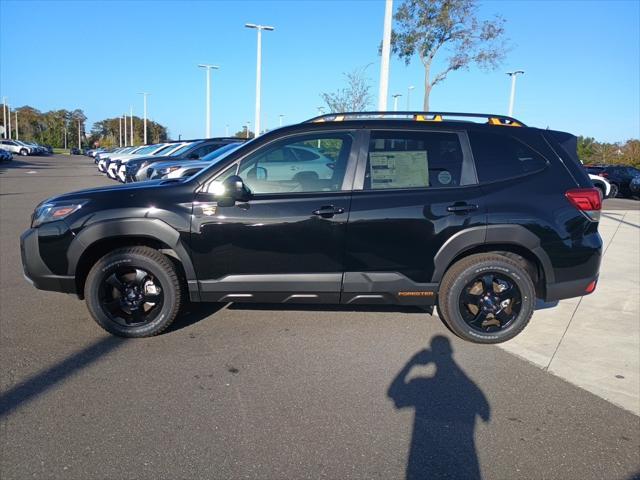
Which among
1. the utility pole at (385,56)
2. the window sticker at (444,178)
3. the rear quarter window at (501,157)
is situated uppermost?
the utility pole at (385,56)

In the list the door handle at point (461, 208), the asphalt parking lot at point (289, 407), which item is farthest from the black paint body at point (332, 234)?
the asphalt parking lot at point (289, 407)

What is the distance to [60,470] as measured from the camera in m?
2.57

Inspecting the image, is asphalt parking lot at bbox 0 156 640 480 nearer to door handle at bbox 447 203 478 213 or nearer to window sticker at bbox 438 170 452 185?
door handle at bbox 447 203 478 213

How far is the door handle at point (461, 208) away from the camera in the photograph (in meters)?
4.16

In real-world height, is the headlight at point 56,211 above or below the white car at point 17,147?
below

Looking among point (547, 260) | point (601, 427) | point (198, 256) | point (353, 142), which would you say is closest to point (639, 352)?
point (547, 260)

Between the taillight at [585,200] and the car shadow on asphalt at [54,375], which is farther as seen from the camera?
the taillight at [585,200]

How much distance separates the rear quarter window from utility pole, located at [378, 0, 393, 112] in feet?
22.7

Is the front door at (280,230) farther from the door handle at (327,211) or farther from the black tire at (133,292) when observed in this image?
the black tire at (133,292)

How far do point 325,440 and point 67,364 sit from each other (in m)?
2.16

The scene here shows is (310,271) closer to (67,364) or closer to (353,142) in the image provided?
(353,142)

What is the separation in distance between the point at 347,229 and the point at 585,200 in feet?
6.79

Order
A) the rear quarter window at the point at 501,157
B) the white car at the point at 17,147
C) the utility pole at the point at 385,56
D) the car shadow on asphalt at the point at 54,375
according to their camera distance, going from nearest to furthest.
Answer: the car shadow on asphalt at the point at 54,375, the rear quarter window at the point at 501,157, the utility pole at the point at 385,56, the white car at the point at 17,147

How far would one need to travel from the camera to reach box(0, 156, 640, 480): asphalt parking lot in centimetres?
270
